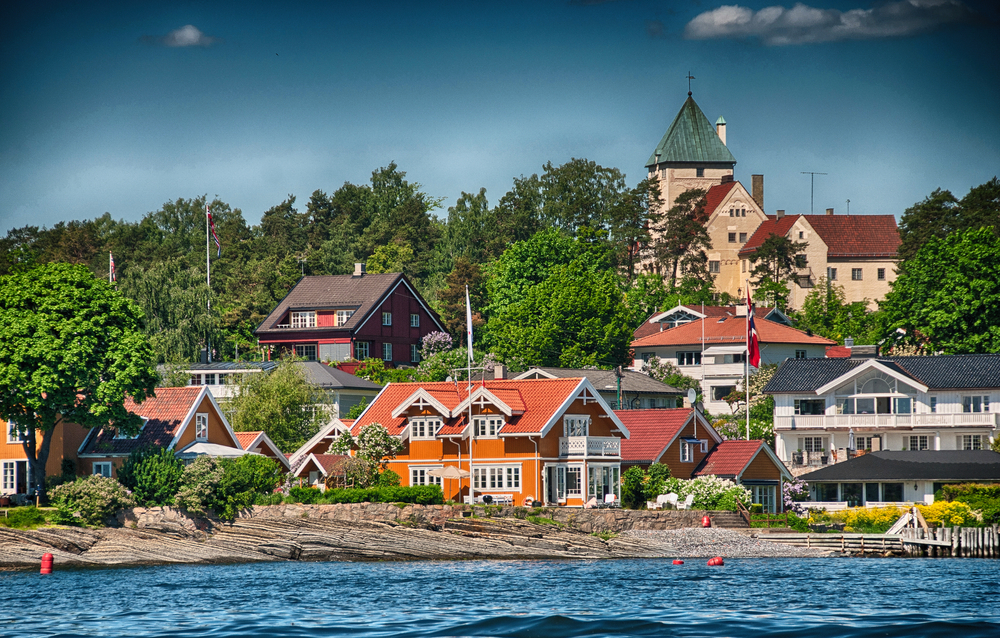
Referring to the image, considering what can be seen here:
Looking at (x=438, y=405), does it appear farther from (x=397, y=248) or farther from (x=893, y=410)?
(x=397, y=248)

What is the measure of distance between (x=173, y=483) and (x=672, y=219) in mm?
77388

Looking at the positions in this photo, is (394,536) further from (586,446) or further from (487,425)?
(586,446)

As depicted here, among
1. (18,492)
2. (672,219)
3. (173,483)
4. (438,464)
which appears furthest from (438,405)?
(672,219)

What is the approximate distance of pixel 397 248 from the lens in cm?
14150

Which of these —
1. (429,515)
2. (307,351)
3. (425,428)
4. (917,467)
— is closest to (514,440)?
(425,428)

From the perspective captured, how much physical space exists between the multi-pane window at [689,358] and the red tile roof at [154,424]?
46.3 metres

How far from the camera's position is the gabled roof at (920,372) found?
3140 inches

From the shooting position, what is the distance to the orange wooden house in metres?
67.6

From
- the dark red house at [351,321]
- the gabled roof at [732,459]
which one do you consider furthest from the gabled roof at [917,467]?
the dark red house at [351,321]

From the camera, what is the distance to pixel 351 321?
106 metres

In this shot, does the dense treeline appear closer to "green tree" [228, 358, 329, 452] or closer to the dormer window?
"green tree" [228, 358, 329, 452]

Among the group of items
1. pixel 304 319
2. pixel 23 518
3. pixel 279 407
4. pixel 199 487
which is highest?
pixel 304 319

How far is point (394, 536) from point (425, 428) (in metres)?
9.86

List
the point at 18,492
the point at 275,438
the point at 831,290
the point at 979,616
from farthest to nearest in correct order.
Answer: the point at 831,290 → the point at 275,438 → the point at 18,492 → the point at 979,616
